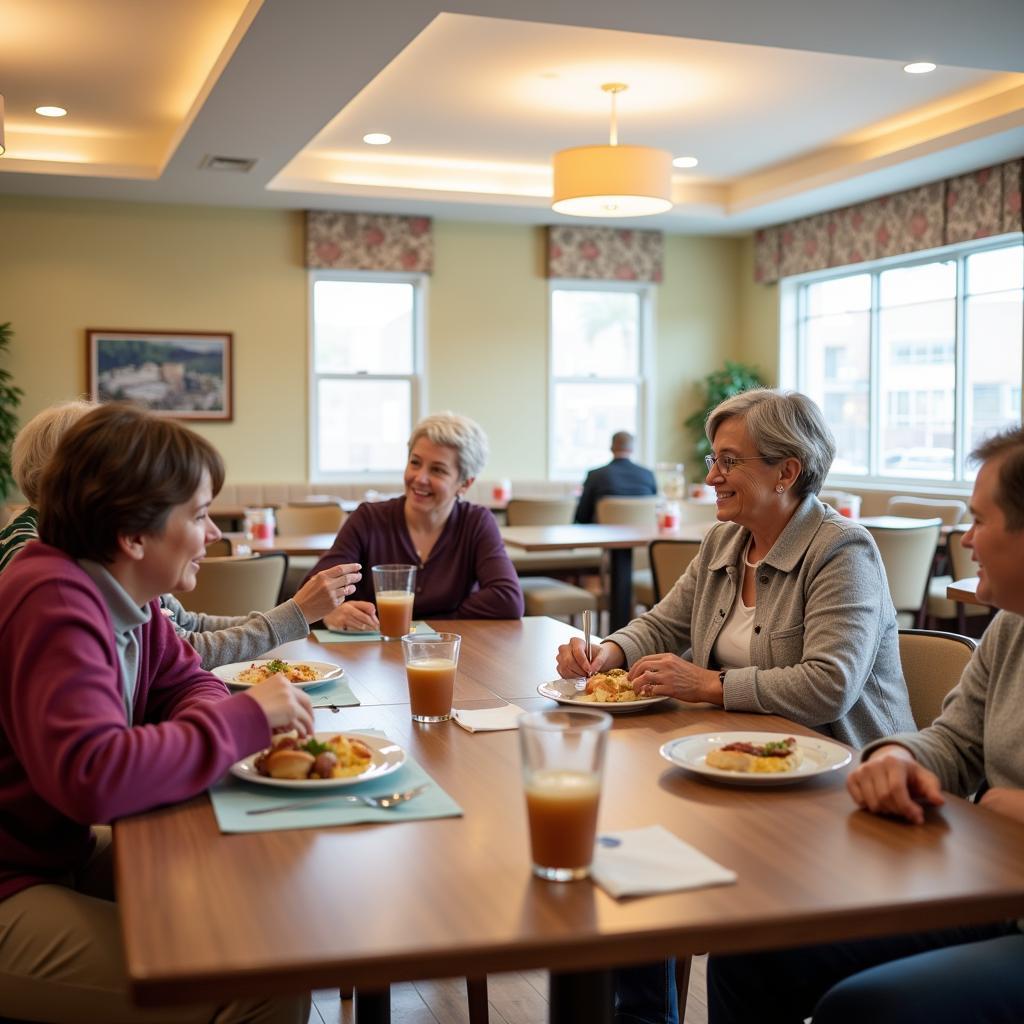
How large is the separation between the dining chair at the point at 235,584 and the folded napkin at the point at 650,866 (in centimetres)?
Result: 234

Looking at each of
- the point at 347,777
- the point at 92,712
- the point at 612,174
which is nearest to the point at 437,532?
the point at 347,777

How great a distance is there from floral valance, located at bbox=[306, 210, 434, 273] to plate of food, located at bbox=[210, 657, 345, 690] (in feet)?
22.1

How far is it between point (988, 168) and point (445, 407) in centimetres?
416

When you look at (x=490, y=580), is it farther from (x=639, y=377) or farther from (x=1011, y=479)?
(x=639, y=377)

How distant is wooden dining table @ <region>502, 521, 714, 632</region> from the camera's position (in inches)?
205

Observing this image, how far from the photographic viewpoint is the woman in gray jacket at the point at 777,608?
1.98m

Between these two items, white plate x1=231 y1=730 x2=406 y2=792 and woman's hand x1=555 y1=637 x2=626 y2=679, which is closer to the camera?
white plate x1=231 y1=730 x2=406 y2=792

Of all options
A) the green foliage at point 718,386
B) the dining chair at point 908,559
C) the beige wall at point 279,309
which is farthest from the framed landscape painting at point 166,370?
the dining chair at point 908,559

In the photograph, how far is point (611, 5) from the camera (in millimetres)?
4383

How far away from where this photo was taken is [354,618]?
2.75m

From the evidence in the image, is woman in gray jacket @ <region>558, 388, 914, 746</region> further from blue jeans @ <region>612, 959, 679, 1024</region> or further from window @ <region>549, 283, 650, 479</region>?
window @ <region>549, 283, 650, 479</region>

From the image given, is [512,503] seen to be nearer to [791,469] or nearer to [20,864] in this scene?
[791,469]

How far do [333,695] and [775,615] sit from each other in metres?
0.82

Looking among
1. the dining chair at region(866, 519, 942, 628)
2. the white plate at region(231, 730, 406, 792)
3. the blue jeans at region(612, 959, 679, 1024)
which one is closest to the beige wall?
the dining chair at region(866, 519, 942, 628)
